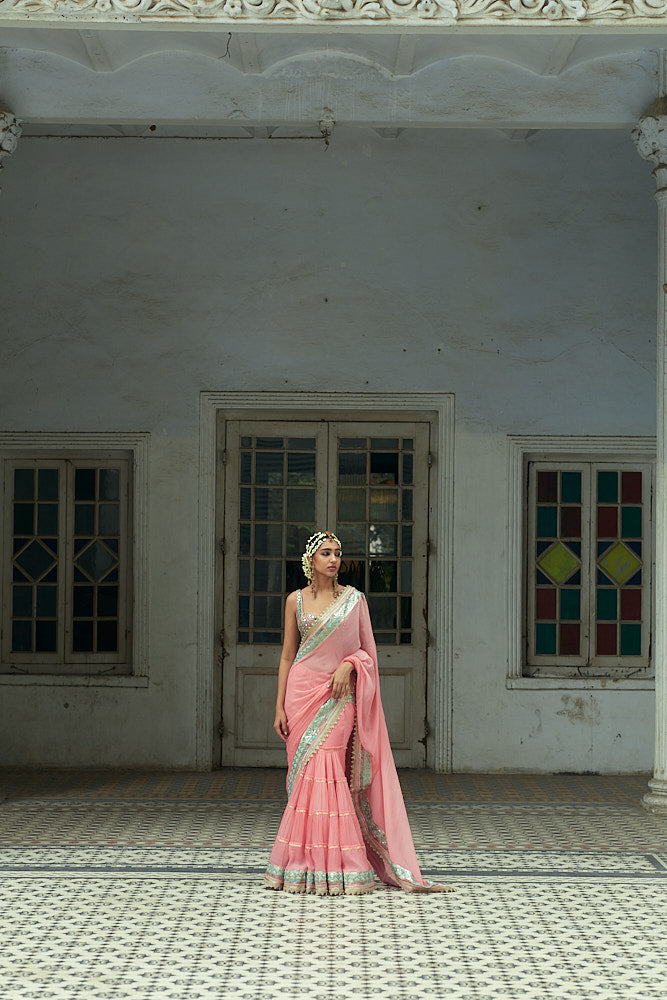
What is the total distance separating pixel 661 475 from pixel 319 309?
2912mm

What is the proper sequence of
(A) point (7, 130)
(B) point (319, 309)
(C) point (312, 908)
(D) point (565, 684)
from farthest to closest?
(B) point (319, 309) < (D) point (565, 684) < (A) point (7, 130) < (C) point (312, 908)

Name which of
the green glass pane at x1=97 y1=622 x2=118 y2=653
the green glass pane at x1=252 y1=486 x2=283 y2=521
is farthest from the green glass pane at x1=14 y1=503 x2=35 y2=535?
the green glass pane at x1=252 y1=486 x2=283 y2=521

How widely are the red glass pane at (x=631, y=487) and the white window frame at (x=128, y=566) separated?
3.45 meters

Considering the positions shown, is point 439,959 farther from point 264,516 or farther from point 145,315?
point 145,315

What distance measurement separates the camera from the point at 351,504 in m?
9.54

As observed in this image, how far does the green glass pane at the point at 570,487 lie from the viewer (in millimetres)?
9508

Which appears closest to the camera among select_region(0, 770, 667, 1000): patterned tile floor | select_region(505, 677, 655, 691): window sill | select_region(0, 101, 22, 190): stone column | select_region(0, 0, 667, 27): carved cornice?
select_region(0, 770, 667, 1000): patterned tile floor

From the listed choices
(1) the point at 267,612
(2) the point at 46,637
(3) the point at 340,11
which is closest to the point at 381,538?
(1) the point at 267,612

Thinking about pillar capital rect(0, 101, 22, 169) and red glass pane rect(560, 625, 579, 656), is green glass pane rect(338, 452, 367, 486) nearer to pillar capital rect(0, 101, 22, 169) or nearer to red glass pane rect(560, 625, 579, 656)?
red glass pane rect(560, 625, 579, 656)

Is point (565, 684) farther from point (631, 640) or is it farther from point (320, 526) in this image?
point (320, 526)

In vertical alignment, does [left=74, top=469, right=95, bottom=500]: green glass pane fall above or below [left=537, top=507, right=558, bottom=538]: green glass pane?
above

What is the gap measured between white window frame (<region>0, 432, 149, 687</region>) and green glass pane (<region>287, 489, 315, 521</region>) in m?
1.04

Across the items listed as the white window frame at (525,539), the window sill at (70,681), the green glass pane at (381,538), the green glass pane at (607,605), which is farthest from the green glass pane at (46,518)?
the green glass pane at (607,605)

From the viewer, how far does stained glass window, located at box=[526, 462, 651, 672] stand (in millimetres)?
9477
